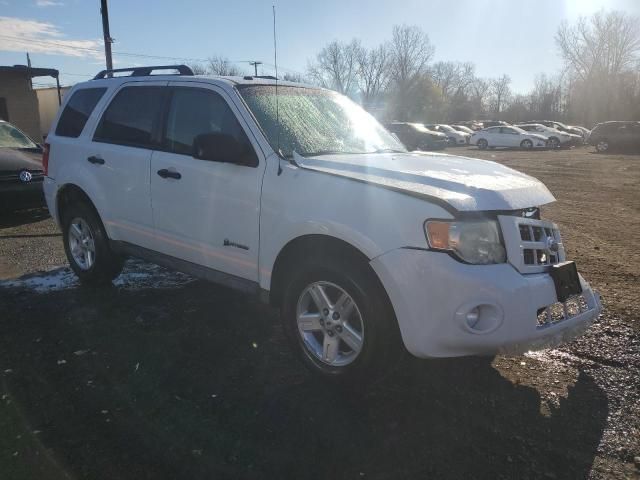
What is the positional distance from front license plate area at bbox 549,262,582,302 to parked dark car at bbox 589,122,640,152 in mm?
30036

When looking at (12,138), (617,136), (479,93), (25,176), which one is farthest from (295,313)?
(479,93)

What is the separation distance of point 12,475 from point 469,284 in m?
2.42

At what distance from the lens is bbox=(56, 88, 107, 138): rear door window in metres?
5.26

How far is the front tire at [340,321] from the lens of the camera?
9.99 ft

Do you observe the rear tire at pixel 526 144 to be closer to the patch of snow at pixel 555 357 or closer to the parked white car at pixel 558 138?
the parked white car at pixel 558 138

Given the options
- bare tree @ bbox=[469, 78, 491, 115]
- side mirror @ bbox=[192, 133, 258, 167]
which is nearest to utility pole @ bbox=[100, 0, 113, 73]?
side mirror @ bbox=[192, 133, 258, 167]

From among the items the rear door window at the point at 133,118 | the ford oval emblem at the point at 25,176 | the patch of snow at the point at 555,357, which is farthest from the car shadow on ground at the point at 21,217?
the patch of snow at the point at 555,357

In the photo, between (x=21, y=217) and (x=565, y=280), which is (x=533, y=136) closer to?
(x=21, y=217)

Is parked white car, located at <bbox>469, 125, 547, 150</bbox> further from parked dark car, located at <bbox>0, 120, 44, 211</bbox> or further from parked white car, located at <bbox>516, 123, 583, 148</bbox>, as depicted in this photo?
parked dark car, located at <bbox>0, 120, 44, 211</bbox>

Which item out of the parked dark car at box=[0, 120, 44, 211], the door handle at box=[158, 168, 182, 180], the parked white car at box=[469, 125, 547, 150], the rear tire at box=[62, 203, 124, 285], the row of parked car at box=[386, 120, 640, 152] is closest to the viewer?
the door handle at box=[158, 168, 182, 180]

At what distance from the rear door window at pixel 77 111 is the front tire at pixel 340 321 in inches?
123

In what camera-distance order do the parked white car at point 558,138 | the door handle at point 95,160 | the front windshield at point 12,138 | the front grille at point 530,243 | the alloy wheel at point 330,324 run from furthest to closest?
the parked white car at point 558,138 → the front windshield at point 12,138 → the door handle at point 95,160 → the alloy wheel at point 330,324 → the front grille at point 530,243

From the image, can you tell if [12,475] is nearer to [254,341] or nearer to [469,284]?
[254,341]

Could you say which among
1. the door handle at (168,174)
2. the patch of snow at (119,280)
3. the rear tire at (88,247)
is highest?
the door handle at (168,174)
